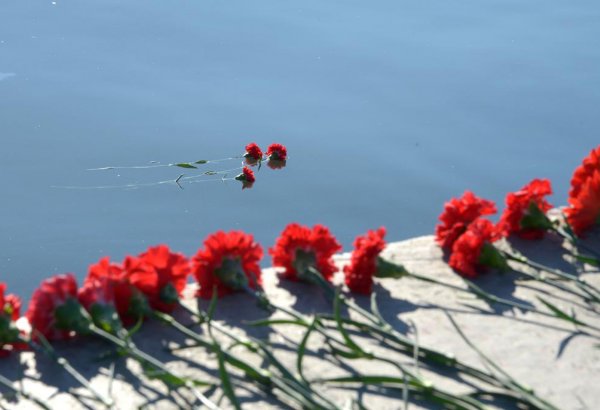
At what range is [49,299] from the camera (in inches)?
58.3

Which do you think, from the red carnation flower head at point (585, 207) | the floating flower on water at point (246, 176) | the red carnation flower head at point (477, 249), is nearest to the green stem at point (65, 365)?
the red carnation flower head at point (477, 249)

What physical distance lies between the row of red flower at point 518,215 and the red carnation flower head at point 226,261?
419mm

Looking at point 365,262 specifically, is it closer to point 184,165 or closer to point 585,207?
point 585,207

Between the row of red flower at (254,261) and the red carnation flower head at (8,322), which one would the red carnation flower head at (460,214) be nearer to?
the row of red flower at (254,261)

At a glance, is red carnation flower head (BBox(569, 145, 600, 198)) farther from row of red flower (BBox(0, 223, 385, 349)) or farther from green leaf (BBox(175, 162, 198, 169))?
green leaf (BBox(175, 162, 198, 169))

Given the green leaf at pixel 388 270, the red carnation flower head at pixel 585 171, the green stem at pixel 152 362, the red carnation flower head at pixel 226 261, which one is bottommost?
the green stem at pixel 152 362

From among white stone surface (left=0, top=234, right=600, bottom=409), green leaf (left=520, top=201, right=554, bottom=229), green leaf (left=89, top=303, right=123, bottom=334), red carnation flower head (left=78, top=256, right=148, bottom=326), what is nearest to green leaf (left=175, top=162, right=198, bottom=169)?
white stone surface (left=0, top=234, right=600, bottom=409)

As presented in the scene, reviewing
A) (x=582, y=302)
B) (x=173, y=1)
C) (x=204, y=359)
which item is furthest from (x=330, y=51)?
(x=204, y=359)

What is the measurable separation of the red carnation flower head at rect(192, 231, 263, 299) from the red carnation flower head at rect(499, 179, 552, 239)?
1.83 feet

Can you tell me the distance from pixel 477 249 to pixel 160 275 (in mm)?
604

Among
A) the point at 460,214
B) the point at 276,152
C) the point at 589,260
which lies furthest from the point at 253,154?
the point at 589,260

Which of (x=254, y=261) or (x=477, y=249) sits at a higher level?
(x=477, y=249)

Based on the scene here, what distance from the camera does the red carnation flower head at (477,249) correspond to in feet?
6.07

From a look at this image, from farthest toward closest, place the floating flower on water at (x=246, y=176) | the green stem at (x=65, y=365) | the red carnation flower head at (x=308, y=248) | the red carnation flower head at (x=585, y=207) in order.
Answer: the floating flower on water at (x=246, y=176) → the red carnation flower head at (x=585, y=207) → the red carnation flower head at (x=308, y=248) → the green stem at (x=65, y=365)
